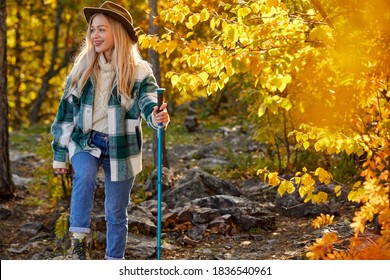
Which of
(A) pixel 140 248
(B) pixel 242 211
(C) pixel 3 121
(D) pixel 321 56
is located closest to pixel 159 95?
(D) pixel 321 56

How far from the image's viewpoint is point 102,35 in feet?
18.1

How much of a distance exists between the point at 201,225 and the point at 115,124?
2.45 metres

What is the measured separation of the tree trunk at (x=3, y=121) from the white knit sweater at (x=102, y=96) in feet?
14.5

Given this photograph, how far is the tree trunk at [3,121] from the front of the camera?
31.5 ft

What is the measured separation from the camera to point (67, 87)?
555 cm

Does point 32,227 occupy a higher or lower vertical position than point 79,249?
lower

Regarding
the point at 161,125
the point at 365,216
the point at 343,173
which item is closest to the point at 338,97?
the point at 161,125

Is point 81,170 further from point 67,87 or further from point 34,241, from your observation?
point 34,241

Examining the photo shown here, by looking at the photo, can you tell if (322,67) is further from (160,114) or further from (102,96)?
(102,96)

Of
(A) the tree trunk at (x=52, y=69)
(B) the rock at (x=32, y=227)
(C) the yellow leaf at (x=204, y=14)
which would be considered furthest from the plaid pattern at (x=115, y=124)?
(A) the tree trunk at (x=52, y=69)

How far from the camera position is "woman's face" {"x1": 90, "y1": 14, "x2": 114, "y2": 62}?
5.50 meters

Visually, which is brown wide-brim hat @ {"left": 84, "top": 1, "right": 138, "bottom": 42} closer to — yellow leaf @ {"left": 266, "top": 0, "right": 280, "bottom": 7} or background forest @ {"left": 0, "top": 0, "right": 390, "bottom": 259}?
background forest @ {"left": 0, "top": 0, "right": 390, "bottom": 259}

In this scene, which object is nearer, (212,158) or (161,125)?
(161,125)
